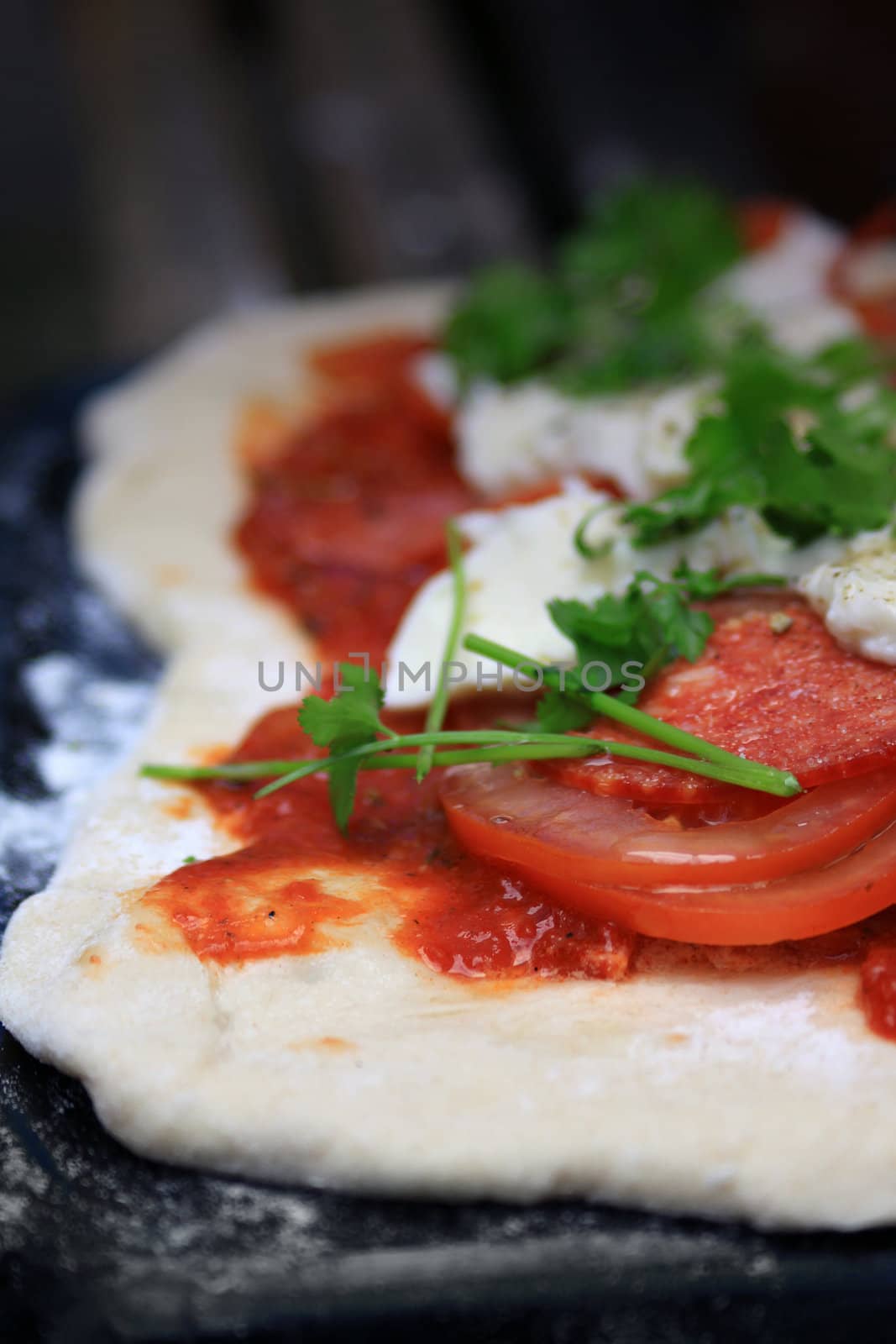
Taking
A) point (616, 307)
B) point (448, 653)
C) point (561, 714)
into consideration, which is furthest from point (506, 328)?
point (561, 714)

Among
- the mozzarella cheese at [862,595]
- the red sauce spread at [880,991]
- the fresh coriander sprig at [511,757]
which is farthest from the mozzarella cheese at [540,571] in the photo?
the red sauce spread at [880,991]

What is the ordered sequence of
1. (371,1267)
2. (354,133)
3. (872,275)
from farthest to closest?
(354,133) < (872,275) < (371,1267)

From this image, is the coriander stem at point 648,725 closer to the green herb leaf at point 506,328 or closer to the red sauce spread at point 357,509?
the red sauce spread at point 357,509

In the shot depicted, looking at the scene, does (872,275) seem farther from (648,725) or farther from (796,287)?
(648,725)

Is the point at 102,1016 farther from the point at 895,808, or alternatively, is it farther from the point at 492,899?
the point at 895,808

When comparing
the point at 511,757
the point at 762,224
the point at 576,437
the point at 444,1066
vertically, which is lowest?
the point at 444,1066

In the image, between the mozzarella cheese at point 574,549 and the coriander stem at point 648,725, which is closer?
the coriander stem at point 648,725
